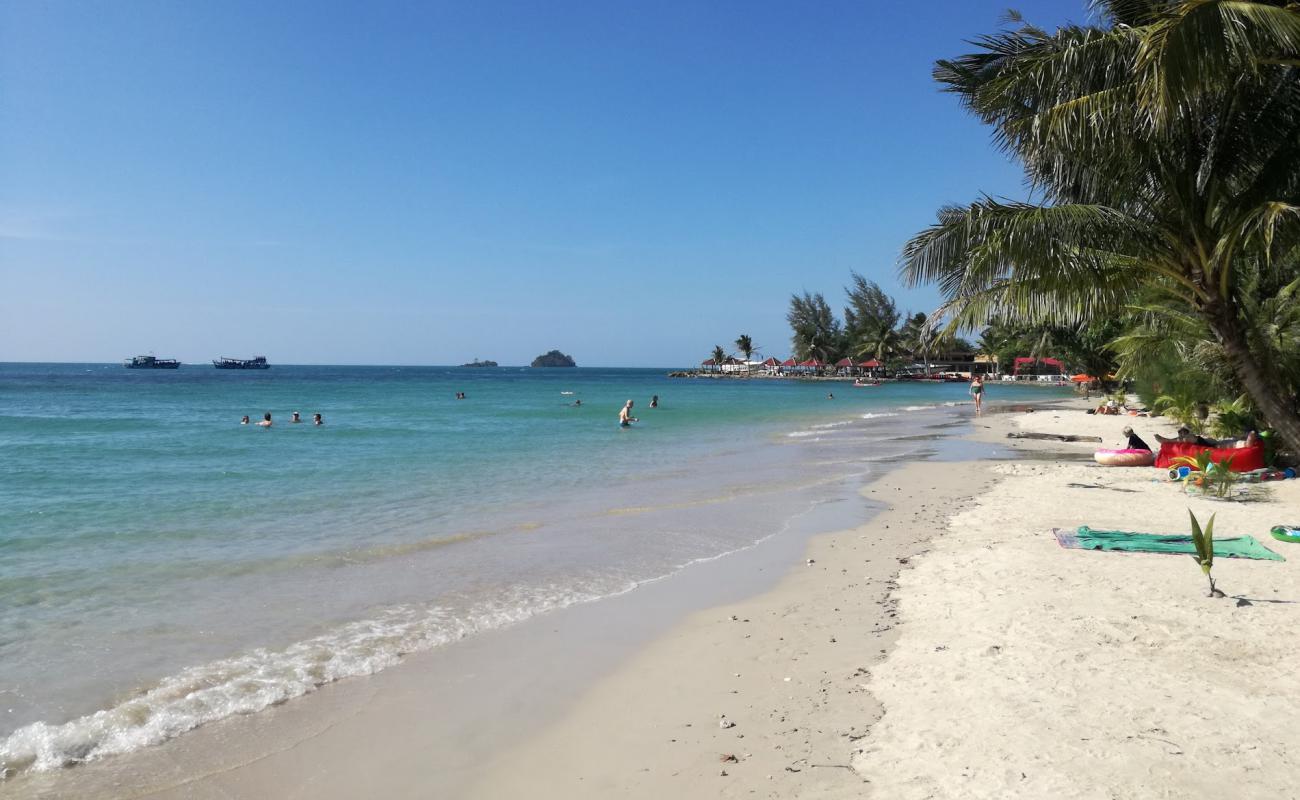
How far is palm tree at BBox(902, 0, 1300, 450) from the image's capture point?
786cm

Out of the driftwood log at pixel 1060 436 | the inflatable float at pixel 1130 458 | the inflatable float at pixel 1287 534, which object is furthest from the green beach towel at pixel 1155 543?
the driftwood log at pixel 1060 436

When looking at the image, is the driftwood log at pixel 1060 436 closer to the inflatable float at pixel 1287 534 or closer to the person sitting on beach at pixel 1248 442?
the person sitting on beach at pixel 1248 442

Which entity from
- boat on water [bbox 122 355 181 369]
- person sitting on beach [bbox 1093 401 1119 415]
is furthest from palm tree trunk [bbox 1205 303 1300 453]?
boat on water [bbox 122 355 181 369]

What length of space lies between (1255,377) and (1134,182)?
8.42 feet

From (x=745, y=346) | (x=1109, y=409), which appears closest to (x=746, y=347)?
(x=745, y=346)

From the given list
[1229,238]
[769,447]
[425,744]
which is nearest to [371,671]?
[425,744]

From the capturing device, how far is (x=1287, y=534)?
24.7 ft

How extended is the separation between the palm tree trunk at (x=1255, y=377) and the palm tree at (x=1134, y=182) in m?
0.01

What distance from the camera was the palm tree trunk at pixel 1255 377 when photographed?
27.0 ft

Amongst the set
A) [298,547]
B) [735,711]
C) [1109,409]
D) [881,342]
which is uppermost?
[881,342]

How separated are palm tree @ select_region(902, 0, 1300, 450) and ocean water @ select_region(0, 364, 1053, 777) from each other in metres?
4.71

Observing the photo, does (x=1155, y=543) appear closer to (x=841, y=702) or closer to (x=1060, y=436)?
(x=841, y=702)

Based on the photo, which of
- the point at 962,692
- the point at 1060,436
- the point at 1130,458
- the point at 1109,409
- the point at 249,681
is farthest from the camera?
the point at 1109,409

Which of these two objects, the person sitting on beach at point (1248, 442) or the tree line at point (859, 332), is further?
the tree line at point (859, 332)
